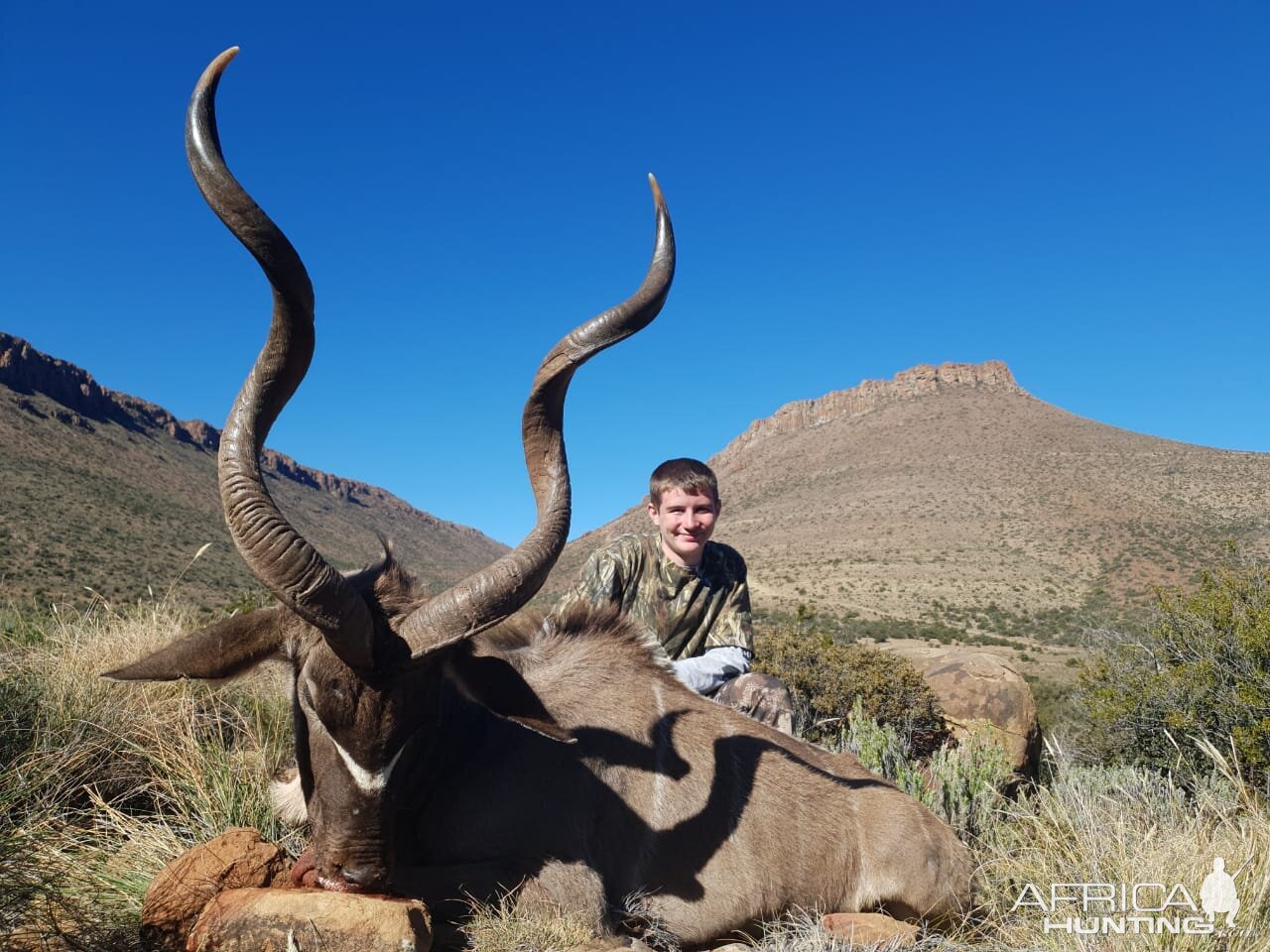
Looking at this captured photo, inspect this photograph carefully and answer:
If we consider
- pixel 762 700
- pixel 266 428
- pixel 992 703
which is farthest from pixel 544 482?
pixel 992 703

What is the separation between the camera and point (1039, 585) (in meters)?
51.7

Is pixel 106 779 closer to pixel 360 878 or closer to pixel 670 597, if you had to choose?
pixel 360 878

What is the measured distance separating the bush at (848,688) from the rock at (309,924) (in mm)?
5905

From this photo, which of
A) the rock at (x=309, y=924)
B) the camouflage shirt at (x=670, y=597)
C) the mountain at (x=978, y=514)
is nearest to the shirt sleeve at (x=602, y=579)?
the camouflage shirt at (x=670, y=597)

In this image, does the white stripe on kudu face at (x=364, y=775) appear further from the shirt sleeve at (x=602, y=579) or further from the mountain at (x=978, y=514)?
the mountain at (x=978, y=514)

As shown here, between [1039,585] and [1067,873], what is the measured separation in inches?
2031

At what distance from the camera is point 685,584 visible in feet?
20.3

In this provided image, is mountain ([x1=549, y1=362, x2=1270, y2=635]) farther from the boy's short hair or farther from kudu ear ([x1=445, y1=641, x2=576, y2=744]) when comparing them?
kudu ear ([x1=445, y1=641, x2=576, y2=744])

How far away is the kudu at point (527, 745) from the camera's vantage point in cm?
331

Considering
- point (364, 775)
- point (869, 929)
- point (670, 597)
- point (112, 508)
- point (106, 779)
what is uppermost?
point (112, 508)

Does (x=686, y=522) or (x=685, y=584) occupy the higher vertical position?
(x=686, y=522)

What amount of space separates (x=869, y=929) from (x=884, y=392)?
121 metres

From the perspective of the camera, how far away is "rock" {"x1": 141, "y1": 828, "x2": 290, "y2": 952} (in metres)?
3.24

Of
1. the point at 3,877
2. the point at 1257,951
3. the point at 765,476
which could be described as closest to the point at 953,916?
the point at 1257,951
